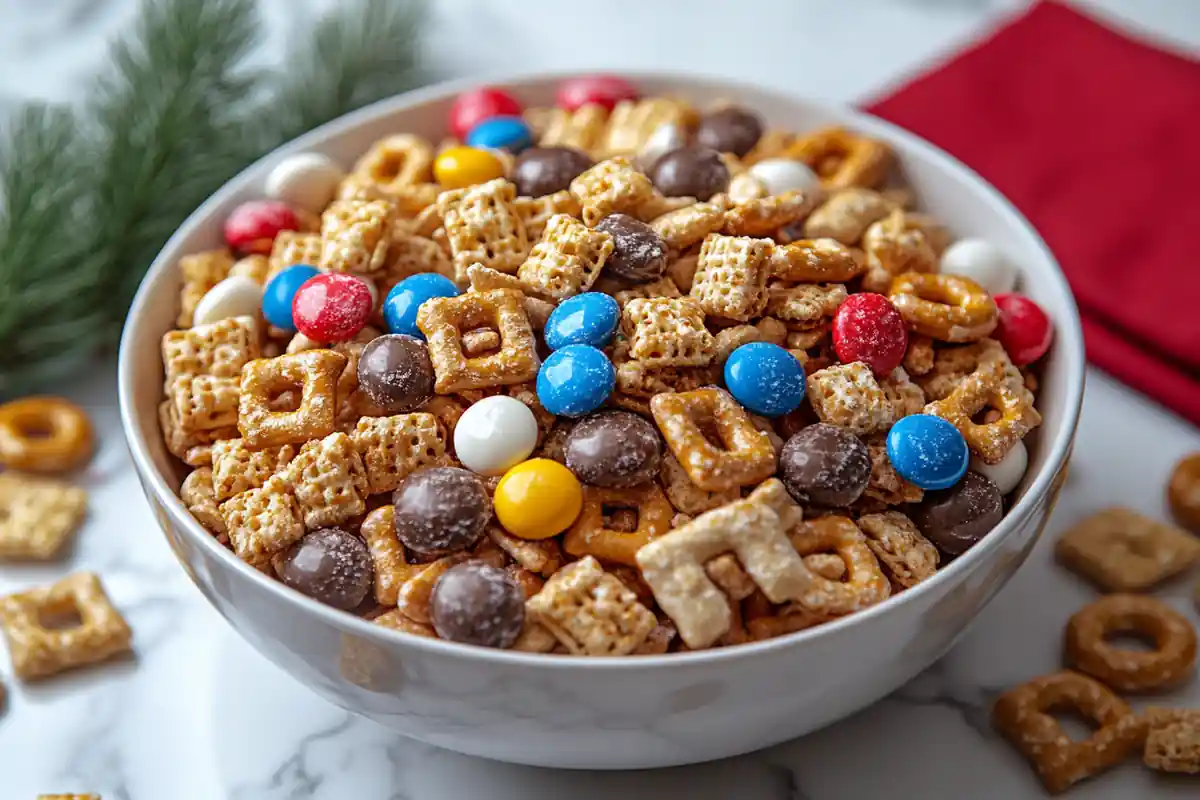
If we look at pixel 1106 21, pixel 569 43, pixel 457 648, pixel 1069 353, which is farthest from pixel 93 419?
pixel 1106 21

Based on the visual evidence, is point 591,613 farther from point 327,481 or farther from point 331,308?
point 331,308

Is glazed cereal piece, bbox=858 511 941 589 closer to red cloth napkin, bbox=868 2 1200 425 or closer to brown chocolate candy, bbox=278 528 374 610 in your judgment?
brown chocolate candy, bbox=278 528 374 610

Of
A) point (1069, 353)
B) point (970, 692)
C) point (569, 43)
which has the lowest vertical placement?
point (970, 692)

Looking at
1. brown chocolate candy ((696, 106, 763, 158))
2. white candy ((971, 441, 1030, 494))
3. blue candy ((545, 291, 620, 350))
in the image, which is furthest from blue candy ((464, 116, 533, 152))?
white candy ((971, 441, 1030, 494))

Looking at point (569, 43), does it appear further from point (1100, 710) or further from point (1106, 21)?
point (1100, 710)

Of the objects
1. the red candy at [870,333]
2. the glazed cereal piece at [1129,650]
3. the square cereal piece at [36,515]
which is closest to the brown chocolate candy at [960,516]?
the red candy at [870,333]

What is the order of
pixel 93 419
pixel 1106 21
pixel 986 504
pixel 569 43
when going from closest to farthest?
pixel 986 504 < pixel 93 419 < pixel 1106 21 < pixel 569 43

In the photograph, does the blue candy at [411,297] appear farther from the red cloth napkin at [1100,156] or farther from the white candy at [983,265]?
the red cloth napkin at [1100,156]
